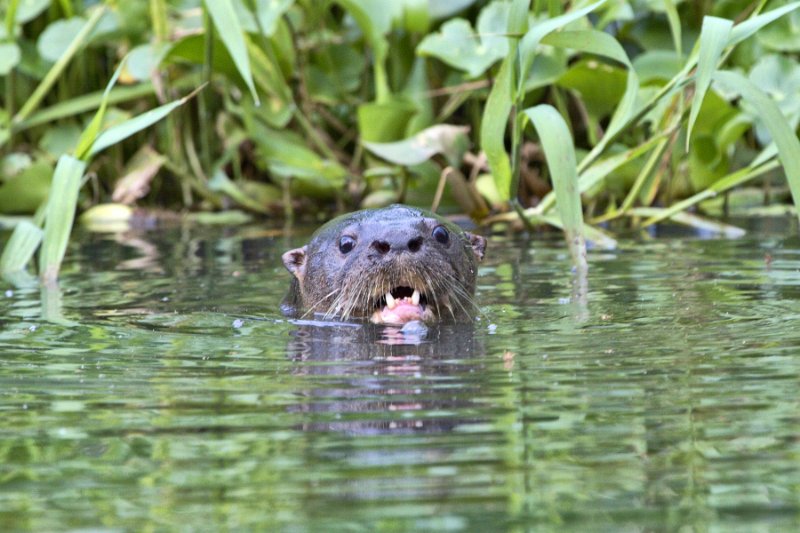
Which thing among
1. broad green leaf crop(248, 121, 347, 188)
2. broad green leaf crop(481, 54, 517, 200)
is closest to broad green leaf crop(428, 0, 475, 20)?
broad green leaf crop(248, 121, 347, 188)

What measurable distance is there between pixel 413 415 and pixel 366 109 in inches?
179

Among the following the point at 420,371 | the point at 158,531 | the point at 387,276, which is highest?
the point at 387,276

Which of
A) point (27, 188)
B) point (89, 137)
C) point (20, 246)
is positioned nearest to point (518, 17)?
point (89, 137)

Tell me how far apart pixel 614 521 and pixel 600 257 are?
3.83 m

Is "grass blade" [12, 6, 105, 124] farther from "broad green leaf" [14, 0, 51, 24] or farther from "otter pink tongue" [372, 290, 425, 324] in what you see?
"otter pink tongue" [372, 290, 425, 324]

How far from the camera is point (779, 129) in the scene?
13.2 ft

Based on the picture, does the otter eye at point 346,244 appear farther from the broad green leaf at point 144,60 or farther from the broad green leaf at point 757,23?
the broad green leaf at point 144,60

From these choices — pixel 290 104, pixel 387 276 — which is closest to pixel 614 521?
pixel 387 276

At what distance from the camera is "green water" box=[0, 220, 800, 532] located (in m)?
2.24

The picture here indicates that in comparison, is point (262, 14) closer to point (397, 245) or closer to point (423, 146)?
point (423, 146)

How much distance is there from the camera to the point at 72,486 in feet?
7.96

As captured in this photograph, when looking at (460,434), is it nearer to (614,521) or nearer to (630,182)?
(614,521)

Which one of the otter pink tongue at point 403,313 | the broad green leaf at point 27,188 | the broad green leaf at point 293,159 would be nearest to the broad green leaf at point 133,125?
the otter pink tongue at point 403,313

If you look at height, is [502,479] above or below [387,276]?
below
